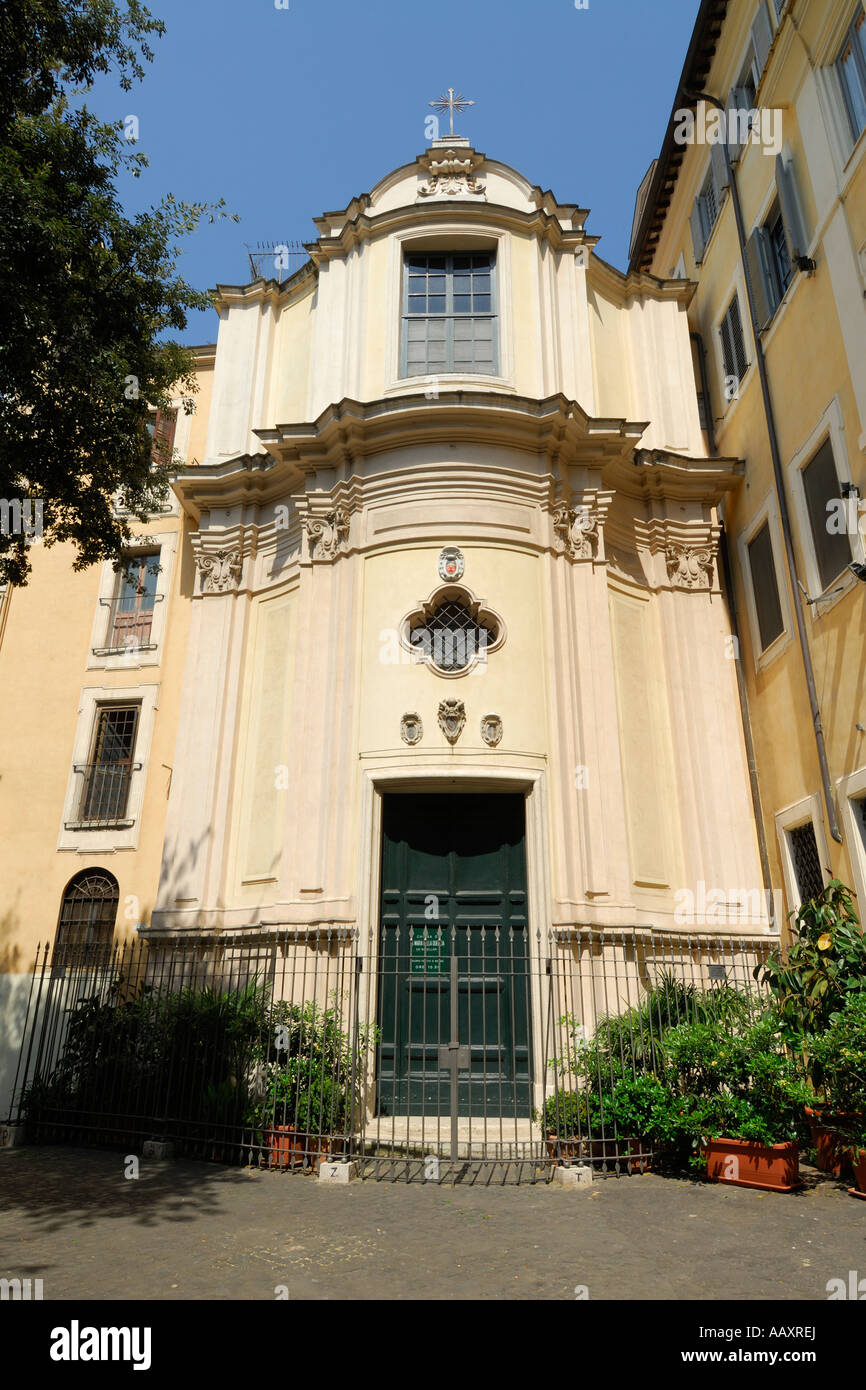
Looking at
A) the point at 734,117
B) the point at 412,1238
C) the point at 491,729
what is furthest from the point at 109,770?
the point at 734,117

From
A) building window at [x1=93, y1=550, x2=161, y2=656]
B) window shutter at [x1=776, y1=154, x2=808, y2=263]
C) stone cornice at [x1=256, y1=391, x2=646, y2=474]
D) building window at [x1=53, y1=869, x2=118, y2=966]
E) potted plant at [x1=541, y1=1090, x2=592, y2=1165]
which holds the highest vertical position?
window shutter at [x1=776, y1=154, x2=808, y2=263]

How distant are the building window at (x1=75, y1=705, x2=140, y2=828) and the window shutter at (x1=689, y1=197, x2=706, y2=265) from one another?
1357cm

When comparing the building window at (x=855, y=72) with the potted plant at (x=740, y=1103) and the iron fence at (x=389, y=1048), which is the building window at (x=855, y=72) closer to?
the iron fence at (x=389, y=1048)

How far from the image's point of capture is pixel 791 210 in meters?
13.1

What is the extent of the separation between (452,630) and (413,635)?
57cm

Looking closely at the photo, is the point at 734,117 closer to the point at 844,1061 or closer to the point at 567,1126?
the point at 844,1061

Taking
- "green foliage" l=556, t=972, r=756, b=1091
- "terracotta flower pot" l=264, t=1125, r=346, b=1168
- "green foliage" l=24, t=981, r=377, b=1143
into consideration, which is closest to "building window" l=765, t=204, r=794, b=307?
"green foliage" l=556, t=972, r=756, b=1091

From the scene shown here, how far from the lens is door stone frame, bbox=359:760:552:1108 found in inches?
458

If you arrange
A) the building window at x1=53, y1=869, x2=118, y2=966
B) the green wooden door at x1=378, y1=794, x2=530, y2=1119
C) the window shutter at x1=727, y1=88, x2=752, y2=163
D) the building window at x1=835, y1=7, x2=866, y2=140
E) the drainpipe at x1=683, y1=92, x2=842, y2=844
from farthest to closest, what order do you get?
the window shutter at x1=727, y1=88, x2=752, y2=163 → the building window at x1=53, y1=869, x2=118, y2=966 → the drainpipe at x1=683, y1=92, x2=842, y2=844 → the building window at x1=835, y1=7, x2=866, y2=140 → the green wooden door at x1=378, y1=794, x2=530, y2=1119

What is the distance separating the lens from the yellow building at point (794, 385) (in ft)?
37.7

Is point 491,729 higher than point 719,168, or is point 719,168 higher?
point 719,168

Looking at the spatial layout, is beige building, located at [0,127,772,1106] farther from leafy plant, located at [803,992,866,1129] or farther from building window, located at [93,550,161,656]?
leafy plant, located at [803,992,866,1129]

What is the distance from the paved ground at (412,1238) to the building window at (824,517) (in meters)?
7.22

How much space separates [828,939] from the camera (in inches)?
401
